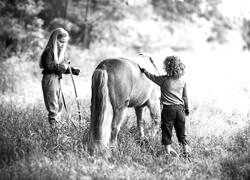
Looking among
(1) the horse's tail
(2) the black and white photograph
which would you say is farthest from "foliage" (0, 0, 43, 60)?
(1) the horse's tail

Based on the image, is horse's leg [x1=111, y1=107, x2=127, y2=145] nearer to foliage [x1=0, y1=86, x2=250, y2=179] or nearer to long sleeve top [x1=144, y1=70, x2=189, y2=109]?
foliage [x1=0, y1=86, x2=250, y2=179]

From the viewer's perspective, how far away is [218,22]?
19.0 metres

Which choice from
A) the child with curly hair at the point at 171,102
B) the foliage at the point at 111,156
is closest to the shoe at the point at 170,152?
the child with curly hair at the point at 171,102

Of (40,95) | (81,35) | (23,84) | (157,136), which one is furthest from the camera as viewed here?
(81,35)

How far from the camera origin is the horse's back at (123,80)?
519cm

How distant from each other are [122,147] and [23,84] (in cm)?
617

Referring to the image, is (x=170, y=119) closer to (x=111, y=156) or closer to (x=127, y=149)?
(x=127, y=149)

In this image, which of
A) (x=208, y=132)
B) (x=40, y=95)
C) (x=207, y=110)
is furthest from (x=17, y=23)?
(x=208, y=132)

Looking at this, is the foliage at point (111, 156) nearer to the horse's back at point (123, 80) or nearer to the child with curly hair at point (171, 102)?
the child with curly hair at point (171, 102)

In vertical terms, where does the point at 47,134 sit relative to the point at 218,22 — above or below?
below

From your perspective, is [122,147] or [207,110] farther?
[207,110]

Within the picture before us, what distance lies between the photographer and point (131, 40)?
63.4 feet

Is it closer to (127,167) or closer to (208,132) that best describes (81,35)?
(208,132)

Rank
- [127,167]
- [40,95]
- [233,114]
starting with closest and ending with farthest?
1. [127,167]
2. [233,114]
3. [40,95]
